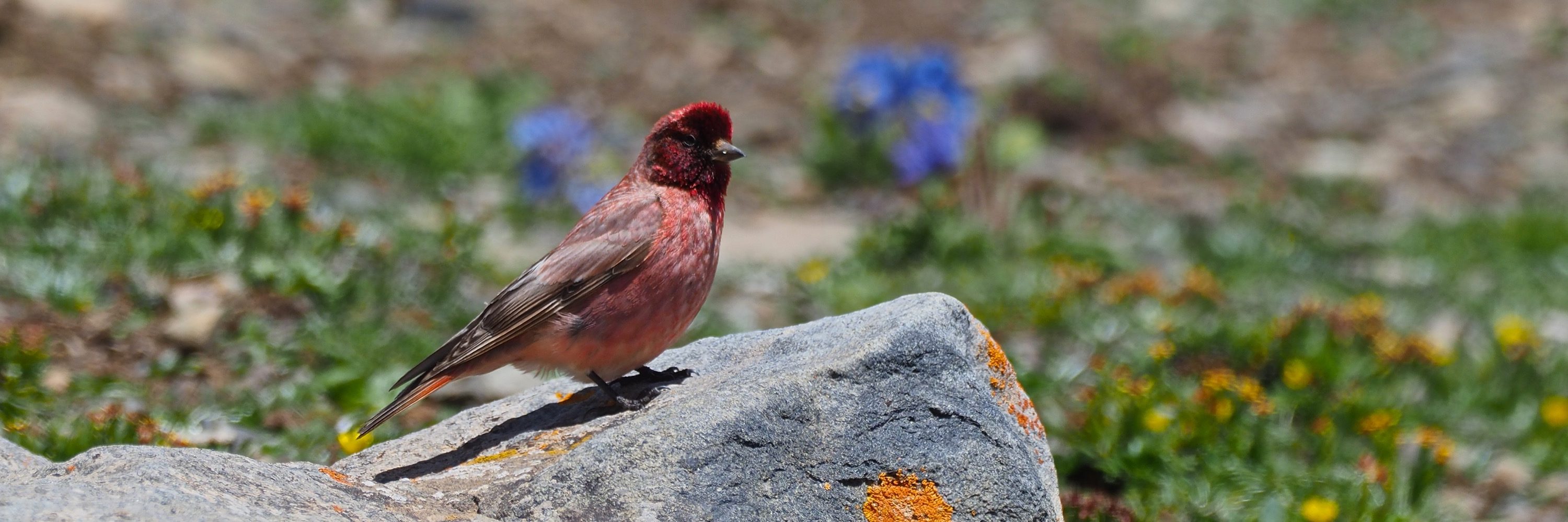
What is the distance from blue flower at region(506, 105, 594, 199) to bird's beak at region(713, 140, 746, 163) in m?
4.45

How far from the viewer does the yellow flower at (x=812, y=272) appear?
24.8 ft

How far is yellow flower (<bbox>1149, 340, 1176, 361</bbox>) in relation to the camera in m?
6.20

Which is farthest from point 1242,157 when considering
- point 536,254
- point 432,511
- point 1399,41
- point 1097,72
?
point 432,511

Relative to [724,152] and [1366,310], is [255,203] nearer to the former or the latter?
[724,152]

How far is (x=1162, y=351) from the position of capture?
6.22 m

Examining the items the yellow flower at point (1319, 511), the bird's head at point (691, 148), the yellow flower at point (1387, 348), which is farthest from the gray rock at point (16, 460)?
the yellow flower at point (1387, 348)

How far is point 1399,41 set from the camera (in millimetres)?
14117

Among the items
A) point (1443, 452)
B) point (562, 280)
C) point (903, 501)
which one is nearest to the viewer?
point (903, 501)

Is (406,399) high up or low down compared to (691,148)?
down

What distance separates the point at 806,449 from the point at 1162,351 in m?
3.06

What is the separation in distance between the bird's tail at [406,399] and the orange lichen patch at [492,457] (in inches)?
9.9

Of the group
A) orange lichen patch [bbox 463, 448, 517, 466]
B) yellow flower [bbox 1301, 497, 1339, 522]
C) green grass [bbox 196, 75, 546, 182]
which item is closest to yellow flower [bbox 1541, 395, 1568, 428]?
yellow flower [bbox 1301, 497, 1339, 522]

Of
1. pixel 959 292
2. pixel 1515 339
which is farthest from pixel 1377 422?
pixel 959 292

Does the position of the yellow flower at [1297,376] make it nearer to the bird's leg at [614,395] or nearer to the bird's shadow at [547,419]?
the bird's shadow at [547,419]
